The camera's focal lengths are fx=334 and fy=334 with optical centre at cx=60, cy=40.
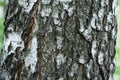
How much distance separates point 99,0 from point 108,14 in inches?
3.0

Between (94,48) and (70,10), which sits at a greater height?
(70,10)

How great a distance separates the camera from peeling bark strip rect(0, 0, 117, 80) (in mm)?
1304

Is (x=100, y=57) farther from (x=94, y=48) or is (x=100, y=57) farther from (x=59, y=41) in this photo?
(x=59, y=41)

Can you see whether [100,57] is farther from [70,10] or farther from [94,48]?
[70,10]

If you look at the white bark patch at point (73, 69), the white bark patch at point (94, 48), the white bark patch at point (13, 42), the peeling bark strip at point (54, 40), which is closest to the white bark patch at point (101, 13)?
the peeling bark strip at point (54, 40)

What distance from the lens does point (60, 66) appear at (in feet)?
4.29

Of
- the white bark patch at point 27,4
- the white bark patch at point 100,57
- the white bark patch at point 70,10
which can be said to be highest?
the white bark patch at point 27,4

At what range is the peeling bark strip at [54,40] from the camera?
130 centimetres

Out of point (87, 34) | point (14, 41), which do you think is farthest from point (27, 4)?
point (87, 34)

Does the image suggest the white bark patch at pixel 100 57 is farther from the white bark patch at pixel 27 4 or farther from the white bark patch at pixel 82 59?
the white bark patch at pixel 27 4

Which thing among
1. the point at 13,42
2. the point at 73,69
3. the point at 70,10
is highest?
the point at 70,10

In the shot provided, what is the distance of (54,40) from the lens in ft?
4.27

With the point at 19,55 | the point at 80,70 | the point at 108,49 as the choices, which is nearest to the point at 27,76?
the point at 19,55

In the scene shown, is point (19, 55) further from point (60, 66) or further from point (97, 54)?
point (97, 54)
